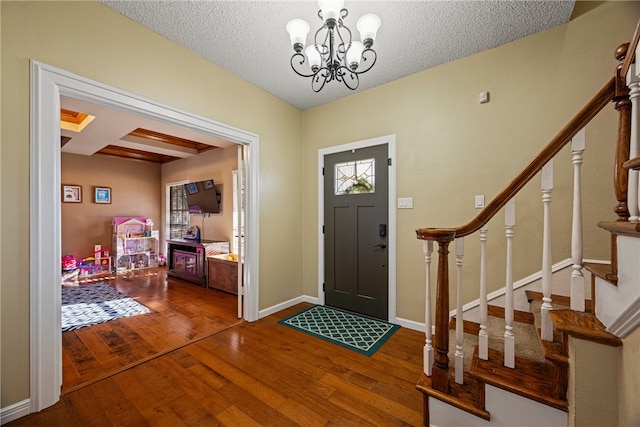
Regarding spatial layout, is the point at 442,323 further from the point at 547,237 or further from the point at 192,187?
the point at 192,187

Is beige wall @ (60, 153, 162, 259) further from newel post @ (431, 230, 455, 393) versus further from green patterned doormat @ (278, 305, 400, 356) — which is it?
newel post @ (431, 230, 455, 393)

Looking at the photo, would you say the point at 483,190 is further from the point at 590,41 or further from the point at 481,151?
the point at 590,41

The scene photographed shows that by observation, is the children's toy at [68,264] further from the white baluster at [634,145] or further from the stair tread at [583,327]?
the white baluster at [634,145]

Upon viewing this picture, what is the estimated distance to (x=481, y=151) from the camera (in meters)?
2.44

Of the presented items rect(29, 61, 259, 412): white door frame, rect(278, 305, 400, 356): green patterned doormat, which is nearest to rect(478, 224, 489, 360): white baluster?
rect(278, 305, 400, 356): green patterned doormat

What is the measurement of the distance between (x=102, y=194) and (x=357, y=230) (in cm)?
604

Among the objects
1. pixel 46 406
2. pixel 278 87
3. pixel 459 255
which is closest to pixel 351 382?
pixel 459 255

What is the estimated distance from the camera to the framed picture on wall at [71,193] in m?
5.34

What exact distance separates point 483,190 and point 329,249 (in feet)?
6.19

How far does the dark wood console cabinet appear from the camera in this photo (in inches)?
180

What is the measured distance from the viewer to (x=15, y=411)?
1.55 m

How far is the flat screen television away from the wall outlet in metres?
3.72

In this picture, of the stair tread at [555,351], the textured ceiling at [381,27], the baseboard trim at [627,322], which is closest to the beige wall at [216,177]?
the textured ceiling at [381,27]

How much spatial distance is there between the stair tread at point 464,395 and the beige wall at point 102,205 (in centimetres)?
705
